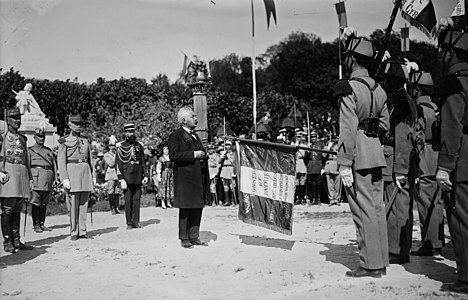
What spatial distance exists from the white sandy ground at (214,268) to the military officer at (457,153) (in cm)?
53

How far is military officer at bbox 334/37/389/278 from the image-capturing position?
6.98 metres

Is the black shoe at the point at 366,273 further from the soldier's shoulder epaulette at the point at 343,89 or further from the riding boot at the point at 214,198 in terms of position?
the riding boot at the point at 214,198

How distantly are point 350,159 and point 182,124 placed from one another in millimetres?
4089

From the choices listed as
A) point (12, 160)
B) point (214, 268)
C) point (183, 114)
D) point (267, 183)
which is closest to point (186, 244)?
point (267, 183)

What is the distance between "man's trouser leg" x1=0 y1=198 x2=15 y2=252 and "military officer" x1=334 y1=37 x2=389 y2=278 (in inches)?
239

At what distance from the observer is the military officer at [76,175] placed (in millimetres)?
11398

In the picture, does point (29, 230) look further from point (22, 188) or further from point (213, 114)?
point (213, 114)

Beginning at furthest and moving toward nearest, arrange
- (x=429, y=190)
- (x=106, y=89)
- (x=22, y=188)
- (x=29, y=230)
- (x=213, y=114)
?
(x=106, y=89) → (x=213, y=114) → (x=29, y=230) → (x=22, y=188) → (x=429, y=190)

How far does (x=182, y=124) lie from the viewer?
10.3m

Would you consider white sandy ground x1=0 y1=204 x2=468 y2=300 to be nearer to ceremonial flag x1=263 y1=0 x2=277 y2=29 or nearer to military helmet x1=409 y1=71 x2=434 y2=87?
military helmet x1=409 y1=71 x2=434 y2=87

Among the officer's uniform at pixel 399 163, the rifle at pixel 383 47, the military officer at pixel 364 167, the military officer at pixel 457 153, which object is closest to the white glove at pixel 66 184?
the military officer at pixel 364 167

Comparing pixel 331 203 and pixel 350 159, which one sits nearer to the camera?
pixel 350 159

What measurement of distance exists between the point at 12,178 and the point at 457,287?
7.46 metres

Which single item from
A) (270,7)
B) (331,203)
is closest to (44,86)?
(331,203)
